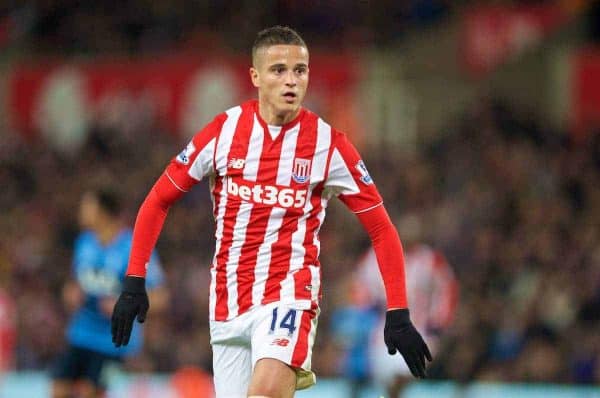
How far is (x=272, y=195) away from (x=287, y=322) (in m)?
0.53

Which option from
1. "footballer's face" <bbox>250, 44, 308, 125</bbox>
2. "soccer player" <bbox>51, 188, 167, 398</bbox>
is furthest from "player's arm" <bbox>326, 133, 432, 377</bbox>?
"soccer player" <bbox>51, 188, 167, 398</bbox>

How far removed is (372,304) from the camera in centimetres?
996

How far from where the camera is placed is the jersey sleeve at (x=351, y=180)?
17.3ft

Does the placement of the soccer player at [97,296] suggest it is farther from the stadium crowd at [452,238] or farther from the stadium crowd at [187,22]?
the stadium crowd at [187,22]

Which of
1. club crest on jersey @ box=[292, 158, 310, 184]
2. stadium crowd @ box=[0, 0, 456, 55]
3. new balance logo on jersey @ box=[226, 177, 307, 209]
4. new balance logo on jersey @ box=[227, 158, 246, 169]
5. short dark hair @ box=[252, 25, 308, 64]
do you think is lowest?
new balance logo on jersey @ box=[226, 177, 307, 209]

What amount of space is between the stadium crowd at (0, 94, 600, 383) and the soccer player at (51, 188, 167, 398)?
4.19 m

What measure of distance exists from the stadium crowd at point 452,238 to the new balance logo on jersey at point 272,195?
656 centimetres

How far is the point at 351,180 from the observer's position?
529cm

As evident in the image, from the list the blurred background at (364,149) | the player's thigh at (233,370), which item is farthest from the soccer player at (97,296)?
Result: the player's thigh at (233,370)

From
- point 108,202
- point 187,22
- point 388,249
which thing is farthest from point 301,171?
point 187,22

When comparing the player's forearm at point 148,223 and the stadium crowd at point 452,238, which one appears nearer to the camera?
the player's forearm at point 148,223

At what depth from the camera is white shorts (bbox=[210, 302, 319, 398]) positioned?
200 inches

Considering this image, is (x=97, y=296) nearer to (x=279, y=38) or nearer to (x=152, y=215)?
(x=152, y=215)

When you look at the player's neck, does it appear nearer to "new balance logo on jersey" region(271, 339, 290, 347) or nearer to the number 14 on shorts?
the number 14 on shorts
